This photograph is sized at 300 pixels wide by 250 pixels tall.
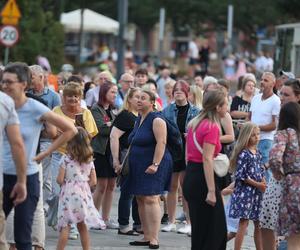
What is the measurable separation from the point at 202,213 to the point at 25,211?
1871mm

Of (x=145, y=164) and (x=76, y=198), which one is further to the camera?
(x=145, y=164)

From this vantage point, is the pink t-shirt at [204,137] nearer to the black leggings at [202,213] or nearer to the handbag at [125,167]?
the black leggings at [202,213]

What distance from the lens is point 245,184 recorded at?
12.8 m

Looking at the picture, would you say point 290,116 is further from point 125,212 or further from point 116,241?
point 125,212

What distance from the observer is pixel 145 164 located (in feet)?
44.8

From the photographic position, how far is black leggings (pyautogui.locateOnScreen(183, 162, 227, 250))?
11.3 m

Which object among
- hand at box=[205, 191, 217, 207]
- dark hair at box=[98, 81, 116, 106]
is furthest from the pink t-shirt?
dark hair at box=[98, 81, 116, 106]

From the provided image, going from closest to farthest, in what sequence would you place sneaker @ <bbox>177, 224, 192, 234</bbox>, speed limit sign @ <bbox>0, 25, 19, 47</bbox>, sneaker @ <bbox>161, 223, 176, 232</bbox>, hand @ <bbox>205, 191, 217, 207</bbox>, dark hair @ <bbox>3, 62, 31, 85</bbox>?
dark hair @ <bbox>3, 62, 31, 85</bbox>, hand @ <bbox>205, 191, 217, 207</bbox>, sneaker @ <bbox>177, 224, 192, 234</bbox>, sneaker @ <bbox>161, 223, 176, 232</bbox>, speed limit sign @ <bbox>0, 25, 19, 47</bbox>

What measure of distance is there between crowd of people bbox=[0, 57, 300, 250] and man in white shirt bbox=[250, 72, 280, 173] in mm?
13

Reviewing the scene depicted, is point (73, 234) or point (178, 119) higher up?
point (178, 119)

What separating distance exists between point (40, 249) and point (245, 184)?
2.40 meters

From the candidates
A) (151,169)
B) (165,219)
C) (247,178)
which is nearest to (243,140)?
(247,178)

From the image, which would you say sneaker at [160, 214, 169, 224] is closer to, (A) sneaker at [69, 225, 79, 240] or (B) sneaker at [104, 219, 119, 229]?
(B) sneaker at [104, 219, 119, 229]

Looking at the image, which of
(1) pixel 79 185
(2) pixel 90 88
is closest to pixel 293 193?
(1) pixel 79 185
